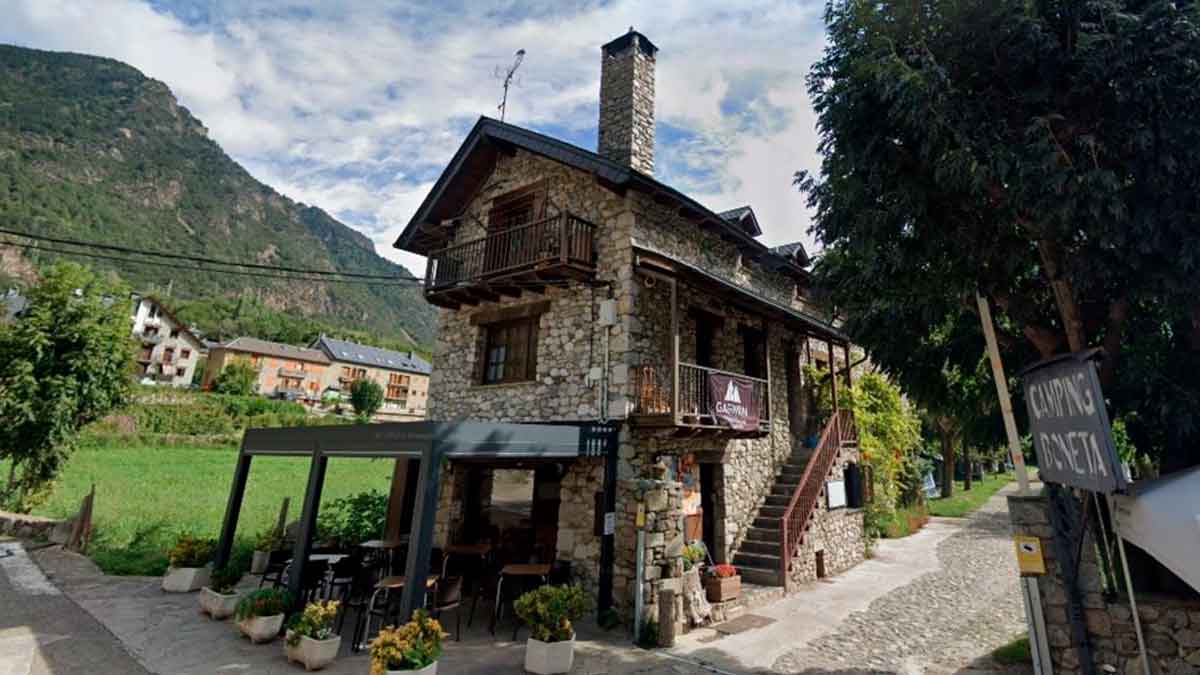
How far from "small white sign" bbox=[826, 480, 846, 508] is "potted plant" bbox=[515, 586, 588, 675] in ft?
25.1

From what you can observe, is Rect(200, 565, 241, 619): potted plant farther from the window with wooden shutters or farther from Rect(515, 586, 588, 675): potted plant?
the window with wooden shutters

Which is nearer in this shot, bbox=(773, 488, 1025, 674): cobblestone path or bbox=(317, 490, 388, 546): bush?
bbox=(773, 488, 1025, 674): cobblestone path

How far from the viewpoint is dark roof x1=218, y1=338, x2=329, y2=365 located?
59125 mm

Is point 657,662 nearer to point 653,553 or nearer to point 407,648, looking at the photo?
point 653,553

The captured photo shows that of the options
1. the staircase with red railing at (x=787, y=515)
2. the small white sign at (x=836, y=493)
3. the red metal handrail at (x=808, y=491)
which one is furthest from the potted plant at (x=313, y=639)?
the small white sign at (x=836, y=493)

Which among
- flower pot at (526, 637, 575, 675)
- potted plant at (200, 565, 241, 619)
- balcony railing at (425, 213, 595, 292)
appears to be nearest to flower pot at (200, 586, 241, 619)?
potted plant at (200, 565, 241, 619)

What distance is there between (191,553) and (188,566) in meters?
0.22

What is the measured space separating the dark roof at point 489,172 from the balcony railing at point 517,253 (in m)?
1.10

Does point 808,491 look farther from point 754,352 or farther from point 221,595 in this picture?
point 221,595

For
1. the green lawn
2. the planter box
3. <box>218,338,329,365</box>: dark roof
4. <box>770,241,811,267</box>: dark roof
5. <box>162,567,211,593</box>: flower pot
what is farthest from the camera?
<box>218,338,329,365</box>: dark roof

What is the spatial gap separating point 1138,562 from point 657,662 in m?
5.22

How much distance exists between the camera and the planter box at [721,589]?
27.9 ft

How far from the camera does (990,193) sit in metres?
5.62

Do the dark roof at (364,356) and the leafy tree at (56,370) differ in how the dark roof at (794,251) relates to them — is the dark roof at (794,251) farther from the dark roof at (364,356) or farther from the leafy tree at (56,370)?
the dark roof at (364,356)
